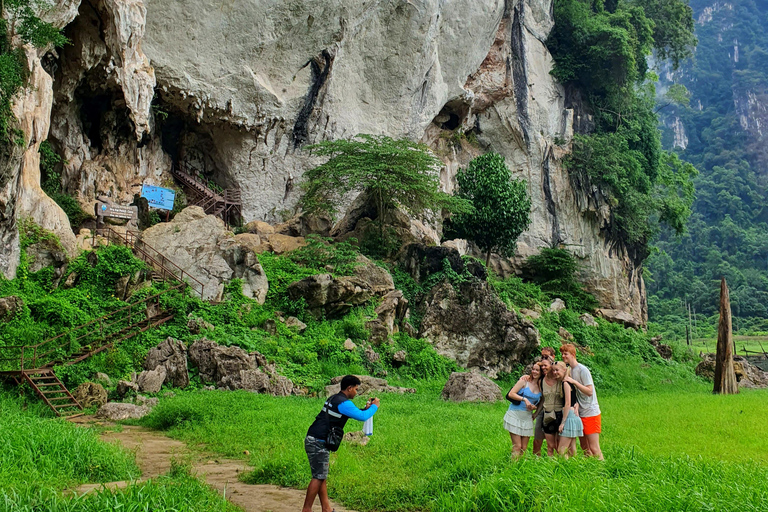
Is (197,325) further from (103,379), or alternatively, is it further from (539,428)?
(539,428)

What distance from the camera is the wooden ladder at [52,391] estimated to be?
1034 cm

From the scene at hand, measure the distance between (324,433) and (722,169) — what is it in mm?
75872

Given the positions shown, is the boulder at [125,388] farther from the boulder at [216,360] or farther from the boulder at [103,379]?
the boulder at [216,360]

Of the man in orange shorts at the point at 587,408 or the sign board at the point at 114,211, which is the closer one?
the man in orange shorts at the point at 587,408

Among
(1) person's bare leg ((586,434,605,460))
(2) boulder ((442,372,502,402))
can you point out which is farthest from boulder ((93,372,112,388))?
(1) person's bare leg ((586,434,605,460))

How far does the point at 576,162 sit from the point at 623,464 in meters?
30.7

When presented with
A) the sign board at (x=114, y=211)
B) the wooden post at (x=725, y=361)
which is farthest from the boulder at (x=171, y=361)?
the wooden post at (x=725, y=361)

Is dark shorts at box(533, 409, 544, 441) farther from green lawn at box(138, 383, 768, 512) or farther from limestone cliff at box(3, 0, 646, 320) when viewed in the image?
limestone cliff at box(3, 0, 646, 320)

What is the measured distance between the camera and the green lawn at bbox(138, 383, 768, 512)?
449 cm

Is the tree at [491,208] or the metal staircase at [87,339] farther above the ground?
the tree at [491,208]

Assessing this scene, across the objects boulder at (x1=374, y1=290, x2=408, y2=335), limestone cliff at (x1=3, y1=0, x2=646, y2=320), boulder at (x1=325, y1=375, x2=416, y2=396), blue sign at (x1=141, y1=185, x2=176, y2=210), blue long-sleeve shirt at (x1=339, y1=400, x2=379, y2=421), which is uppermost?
limestone cliff at (x1=3, y1=0, x2=646, y2=320)

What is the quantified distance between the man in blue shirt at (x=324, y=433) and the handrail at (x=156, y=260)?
12.7m

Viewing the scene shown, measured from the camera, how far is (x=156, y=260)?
17891mm

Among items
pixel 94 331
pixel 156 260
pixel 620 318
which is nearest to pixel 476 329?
pixel 156 260
